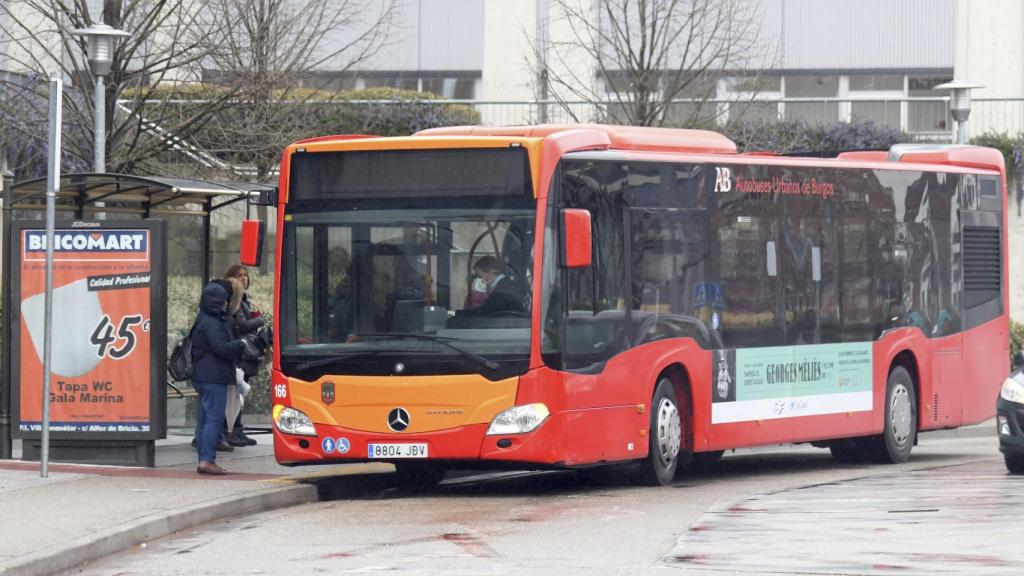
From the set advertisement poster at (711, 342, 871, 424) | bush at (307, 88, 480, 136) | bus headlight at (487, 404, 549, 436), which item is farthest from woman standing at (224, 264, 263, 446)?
bush at (307, 88, 480, 136)

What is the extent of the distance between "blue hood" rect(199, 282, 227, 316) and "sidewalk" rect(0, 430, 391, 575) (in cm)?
134

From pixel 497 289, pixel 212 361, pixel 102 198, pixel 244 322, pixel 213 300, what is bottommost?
pixel 212 361

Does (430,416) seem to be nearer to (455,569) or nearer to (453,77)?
(455,569)

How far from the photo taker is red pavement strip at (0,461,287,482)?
50.8 feet

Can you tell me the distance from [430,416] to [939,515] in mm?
3815

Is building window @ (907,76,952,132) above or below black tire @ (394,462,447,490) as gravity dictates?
above

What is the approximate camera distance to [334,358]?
14711 millimetres

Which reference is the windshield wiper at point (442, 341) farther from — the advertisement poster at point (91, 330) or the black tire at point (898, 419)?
the black tire at point (898, 419)

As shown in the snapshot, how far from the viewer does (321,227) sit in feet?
48.9

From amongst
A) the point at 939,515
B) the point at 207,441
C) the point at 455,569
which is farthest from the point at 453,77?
the point at 455,569

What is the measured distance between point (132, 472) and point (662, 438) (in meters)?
4.29

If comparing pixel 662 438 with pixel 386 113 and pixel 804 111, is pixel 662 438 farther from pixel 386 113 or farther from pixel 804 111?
pixel 804 111

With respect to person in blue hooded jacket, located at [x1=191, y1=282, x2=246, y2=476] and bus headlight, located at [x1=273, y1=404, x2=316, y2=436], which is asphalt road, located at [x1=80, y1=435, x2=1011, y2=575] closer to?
bus headlight, located at [x1=273, y1=404, x2=316, y2=436]

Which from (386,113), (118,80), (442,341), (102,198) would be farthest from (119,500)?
(386,113)
